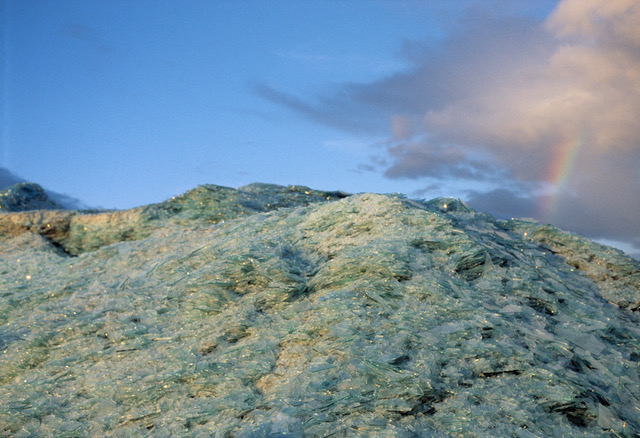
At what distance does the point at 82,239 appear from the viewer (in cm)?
780

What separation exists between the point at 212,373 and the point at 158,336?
595 millimetres

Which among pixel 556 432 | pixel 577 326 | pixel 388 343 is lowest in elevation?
pixel 556 432

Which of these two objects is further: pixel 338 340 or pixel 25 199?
pixel 25 199

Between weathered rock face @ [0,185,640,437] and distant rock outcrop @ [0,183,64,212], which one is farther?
distant rock outcrop @ [0,183,64,212]

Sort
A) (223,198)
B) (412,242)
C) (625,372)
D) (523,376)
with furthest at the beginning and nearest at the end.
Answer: (223,198)
(412,242)
(625,372)
(523,376)

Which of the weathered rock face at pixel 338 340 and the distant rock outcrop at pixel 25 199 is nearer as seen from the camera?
the weathered rock face at pixel 338 340

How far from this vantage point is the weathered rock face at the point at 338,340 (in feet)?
8.06

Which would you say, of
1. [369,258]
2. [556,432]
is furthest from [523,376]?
[369,258]

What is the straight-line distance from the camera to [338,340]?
2.72 m

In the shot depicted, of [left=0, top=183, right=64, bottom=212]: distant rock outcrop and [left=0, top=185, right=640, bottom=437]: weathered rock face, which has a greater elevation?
[left=0, top=183, right=64, bottom=212]: distant rock outcrop

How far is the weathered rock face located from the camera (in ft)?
8.06

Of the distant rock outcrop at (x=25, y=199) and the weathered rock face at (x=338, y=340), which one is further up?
the distant rock outcrop at (x=25, y=199)

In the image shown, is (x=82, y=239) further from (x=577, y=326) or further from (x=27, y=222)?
(x=577, y=326)

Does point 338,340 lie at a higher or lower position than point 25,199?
lower
